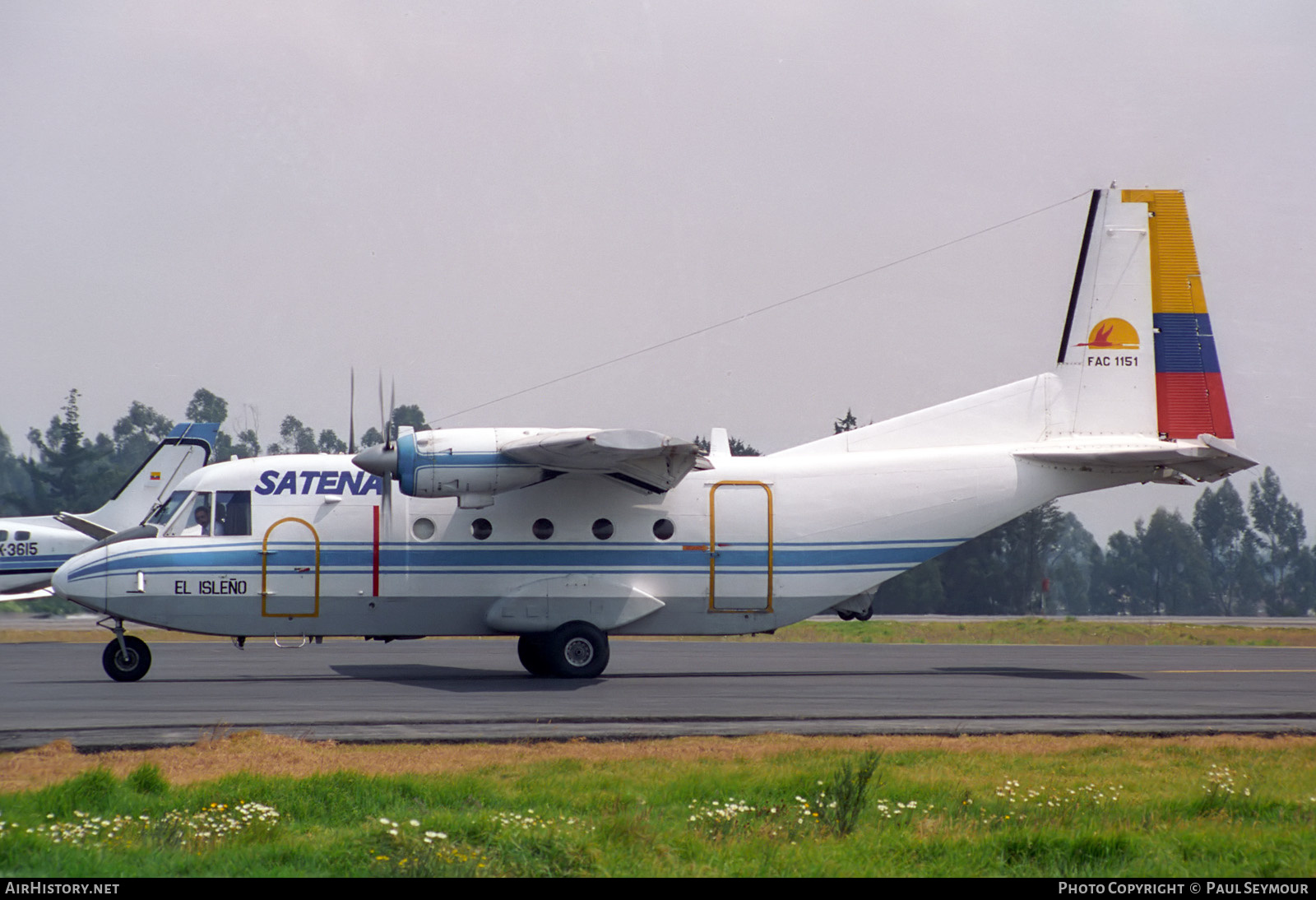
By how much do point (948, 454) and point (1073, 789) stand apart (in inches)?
431

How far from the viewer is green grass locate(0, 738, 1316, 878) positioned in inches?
271

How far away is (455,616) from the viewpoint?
1814cm

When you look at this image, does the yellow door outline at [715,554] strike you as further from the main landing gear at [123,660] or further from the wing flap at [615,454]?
the main landing gear at [123,660]

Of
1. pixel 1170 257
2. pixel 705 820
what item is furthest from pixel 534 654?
pixel 1170 257

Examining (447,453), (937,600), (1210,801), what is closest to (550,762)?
(1210,801)

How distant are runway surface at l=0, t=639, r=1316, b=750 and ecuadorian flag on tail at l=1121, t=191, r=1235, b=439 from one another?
4676 millimetres

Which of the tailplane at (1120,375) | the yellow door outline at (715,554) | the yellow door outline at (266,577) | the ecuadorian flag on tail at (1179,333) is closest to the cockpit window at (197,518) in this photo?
the yellow door outline at (266,577)

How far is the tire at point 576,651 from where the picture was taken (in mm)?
18000

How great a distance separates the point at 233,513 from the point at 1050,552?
8057 cm

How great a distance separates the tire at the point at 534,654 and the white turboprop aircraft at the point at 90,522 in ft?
53.9

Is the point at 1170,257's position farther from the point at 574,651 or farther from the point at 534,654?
the point at 534,654

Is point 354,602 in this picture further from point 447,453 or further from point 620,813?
point 620,813

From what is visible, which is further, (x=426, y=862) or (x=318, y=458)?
(x=318, y=458)
